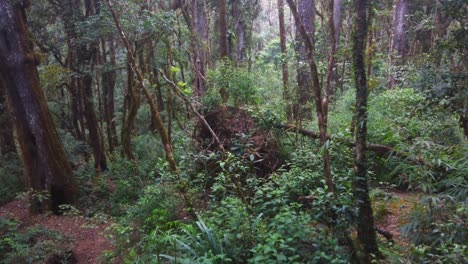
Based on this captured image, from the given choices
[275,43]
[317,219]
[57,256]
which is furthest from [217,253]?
[275,43]

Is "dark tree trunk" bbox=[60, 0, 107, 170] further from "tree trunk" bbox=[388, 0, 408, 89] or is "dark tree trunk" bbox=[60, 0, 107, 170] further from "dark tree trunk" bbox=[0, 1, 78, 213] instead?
"tree trunk" bbox=[388, 0, 408, 89]

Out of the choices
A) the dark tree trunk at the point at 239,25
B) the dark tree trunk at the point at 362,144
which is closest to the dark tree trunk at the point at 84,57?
the dark tree trunk at the point at 362,144

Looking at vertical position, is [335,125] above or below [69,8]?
below

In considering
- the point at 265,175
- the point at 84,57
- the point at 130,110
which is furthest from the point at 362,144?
the point at 84,57

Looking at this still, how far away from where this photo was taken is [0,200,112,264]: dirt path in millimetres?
7221

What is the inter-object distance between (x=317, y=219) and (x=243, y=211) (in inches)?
40.9

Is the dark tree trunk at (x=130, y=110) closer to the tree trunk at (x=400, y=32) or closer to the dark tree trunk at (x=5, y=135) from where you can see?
the dark tree trunk at (x=5, y=135)

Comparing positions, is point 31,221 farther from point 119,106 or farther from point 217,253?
point 119,106

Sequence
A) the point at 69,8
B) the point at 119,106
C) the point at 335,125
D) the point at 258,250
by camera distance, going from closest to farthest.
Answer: the point at 258,250 → the point at 335,125 → the point at 69,8 → the point at 119,106

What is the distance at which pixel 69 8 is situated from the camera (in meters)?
12.1

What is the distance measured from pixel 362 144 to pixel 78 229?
22.2 ft

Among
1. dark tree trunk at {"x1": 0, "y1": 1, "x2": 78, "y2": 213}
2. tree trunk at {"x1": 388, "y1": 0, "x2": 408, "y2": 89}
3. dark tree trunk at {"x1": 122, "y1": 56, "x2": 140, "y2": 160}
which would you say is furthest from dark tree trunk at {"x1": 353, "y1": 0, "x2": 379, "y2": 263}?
tree trunk at {"x1": 388, "y1": 0, "x2": 408, "y2": 89}

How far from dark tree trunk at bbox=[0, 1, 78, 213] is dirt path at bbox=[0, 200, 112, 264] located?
0.46 meters

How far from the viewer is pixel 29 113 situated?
902 cm
